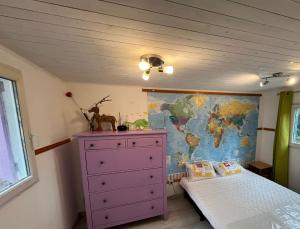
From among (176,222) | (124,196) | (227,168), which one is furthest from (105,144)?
(227,168)

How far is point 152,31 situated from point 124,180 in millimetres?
1804

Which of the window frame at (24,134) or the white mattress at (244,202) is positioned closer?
the window frame at (24,134)

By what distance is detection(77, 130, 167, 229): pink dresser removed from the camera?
181cm

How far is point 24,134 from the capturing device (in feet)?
3.94

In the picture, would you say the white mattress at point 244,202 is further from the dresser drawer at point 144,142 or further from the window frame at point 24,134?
the window frame at point 24,134

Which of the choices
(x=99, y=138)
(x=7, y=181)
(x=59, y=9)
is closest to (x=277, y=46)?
(x=59, y=9)

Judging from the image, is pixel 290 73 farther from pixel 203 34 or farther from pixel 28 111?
pixel 28 111

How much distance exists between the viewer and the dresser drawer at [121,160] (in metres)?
1.80

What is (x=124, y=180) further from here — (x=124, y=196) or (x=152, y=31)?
(x=152, y=31)

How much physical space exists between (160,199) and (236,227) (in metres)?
0.98

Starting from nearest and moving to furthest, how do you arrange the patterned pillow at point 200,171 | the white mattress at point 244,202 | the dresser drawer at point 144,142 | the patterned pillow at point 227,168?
the white mattress at point 244,202 < the dresser drawer at point 144,142 < the patterned pillow at point 200,171 < the patterned pillow at point 227,168

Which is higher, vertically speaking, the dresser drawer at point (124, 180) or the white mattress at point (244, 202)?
the dresser drawer at point (124, 180)

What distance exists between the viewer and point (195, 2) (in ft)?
2.15

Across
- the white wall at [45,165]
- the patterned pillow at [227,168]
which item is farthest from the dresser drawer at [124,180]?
the patterned pillow at [227,168]
